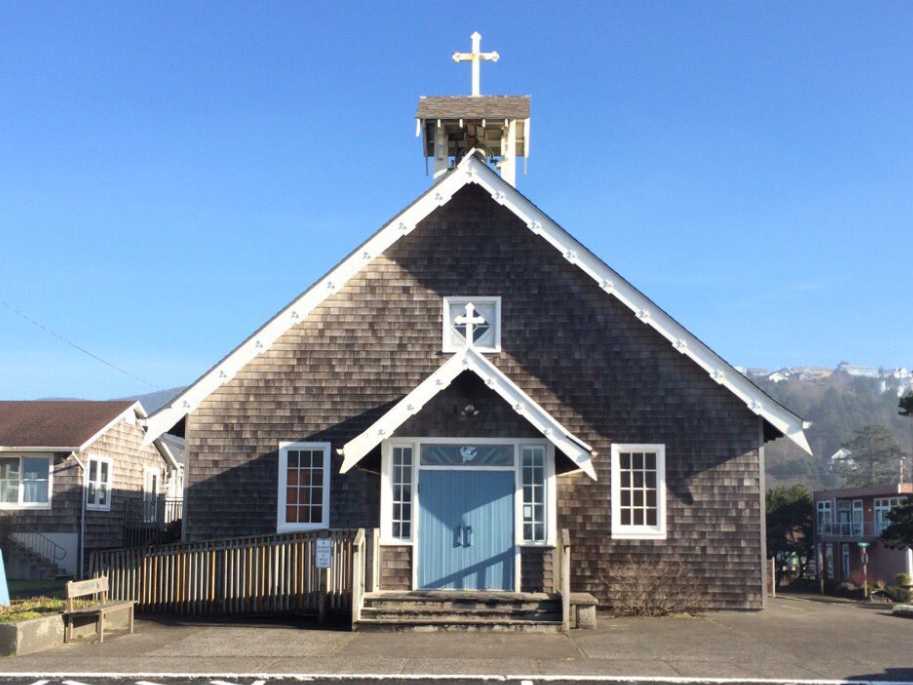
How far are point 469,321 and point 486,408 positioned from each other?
1974 millimetres

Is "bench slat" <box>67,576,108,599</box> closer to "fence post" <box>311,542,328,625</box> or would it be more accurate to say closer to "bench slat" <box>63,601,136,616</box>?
"bench slat" <box>63,601,136,616</box>

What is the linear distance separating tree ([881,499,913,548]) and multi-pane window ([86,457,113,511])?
25462 mm

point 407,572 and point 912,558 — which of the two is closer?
point 407,572

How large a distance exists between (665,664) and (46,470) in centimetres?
2236

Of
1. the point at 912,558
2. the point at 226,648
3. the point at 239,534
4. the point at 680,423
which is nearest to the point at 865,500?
the point at 912,558

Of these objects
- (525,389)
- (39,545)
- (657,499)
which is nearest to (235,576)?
(525,389)

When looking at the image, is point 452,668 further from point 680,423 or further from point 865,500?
point 865,500

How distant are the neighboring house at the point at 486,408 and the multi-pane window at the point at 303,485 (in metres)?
0.03

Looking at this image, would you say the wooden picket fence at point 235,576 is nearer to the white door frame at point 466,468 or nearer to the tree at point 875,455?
the white door frame at point 466,468

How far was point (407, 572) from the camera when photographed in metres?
17.8

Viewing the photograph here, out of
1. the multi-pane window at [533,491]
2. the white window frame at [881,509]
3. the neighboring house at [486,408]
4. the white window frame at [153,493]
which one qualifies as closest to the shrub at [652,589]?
the neighboring house at [486,408]

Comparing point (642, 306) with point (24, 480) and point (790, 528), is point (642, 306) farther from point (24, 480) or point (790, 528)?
point (790, 528)

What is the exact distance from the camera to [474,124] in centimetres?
2256

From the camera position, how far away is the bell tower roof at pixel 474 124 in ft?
72.7
